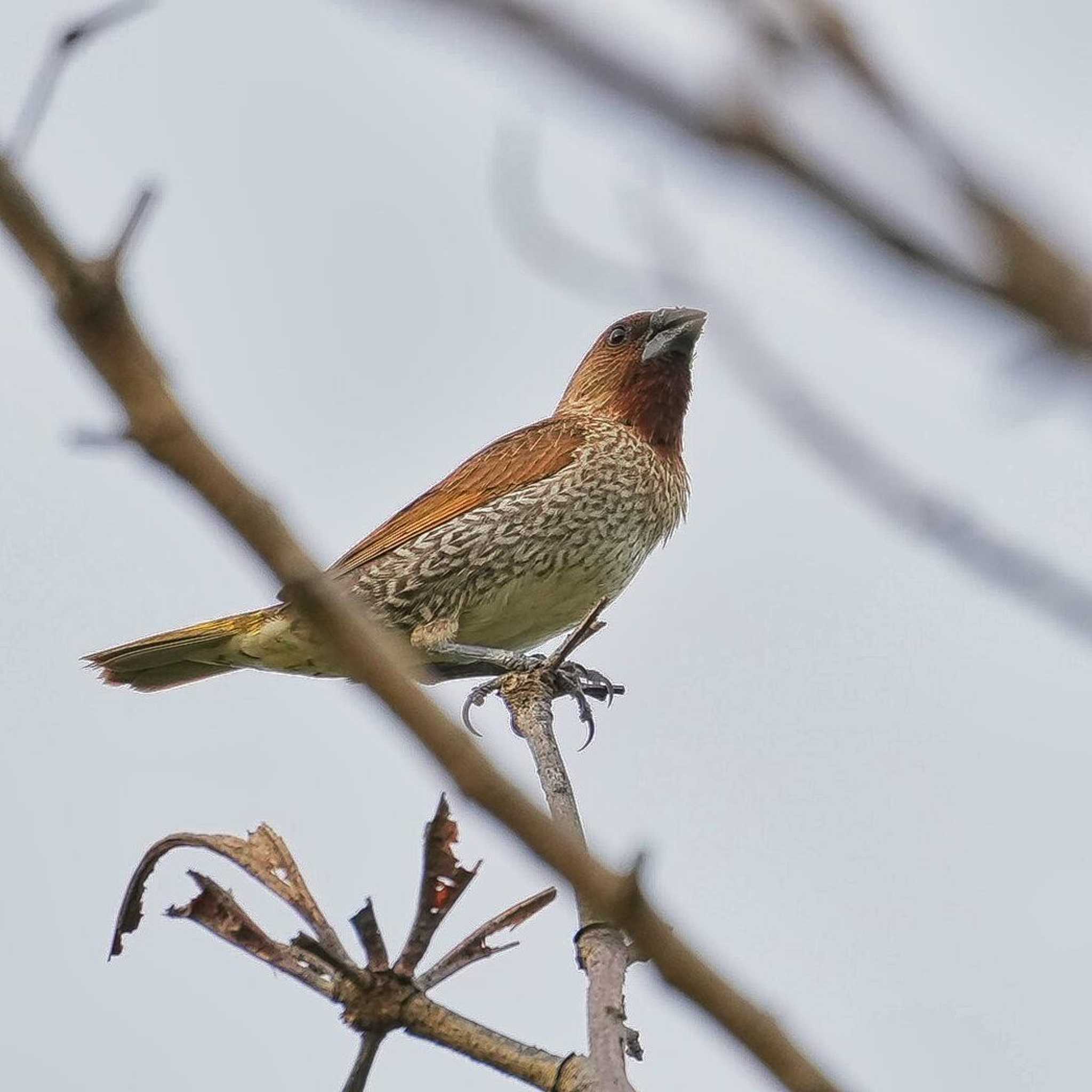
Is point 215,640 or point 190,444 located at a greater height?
point 215,640

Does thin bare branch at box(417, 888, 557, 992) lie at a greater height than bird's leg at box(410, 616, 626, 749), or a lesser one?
lesser

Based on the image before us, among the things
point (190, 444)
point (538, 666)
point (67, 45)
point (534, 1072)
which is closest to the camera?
point (190, 444)

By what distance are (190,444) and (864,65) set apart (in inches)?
25.5

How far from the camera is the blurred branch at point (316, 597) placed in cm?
146

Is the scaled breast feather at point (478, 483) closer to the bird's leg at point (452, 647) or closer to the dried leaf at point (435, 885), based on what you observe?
the bird's leg at point (452, 647)

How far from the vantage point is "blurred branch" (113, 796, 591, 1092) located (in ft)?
9.32

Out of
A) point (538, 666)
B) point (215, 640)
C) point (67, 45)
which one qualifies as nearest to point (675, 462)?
point (215, 640)

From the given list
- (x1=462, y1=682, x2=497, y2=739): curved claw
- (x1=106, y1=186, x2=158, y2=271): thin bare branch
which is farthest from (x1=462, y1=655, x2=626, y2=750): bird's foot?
(x1=106, y1=186, x2=158, y2=271): thin bare branch

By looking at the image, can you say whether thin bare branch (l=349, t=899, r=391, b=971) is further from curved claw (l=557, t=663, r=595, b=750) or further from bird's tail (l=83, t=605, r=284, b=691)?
bird's tail (l=83, t=605, r=284, b=691)

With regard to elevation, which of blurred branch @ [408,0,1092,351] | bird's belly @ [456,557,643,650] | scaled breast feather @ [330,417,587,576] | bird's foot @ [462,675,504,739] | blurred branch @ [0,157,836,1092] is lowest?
blurred branch @ [0,157,836,1092]

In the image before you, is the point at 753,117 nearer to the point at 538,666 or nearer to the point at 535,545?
the point at 538,666

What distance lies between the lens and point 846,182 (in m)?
1.25

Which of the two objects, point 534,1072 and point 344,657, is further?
point 534,1072

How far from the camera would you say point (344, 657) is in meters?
1.55
